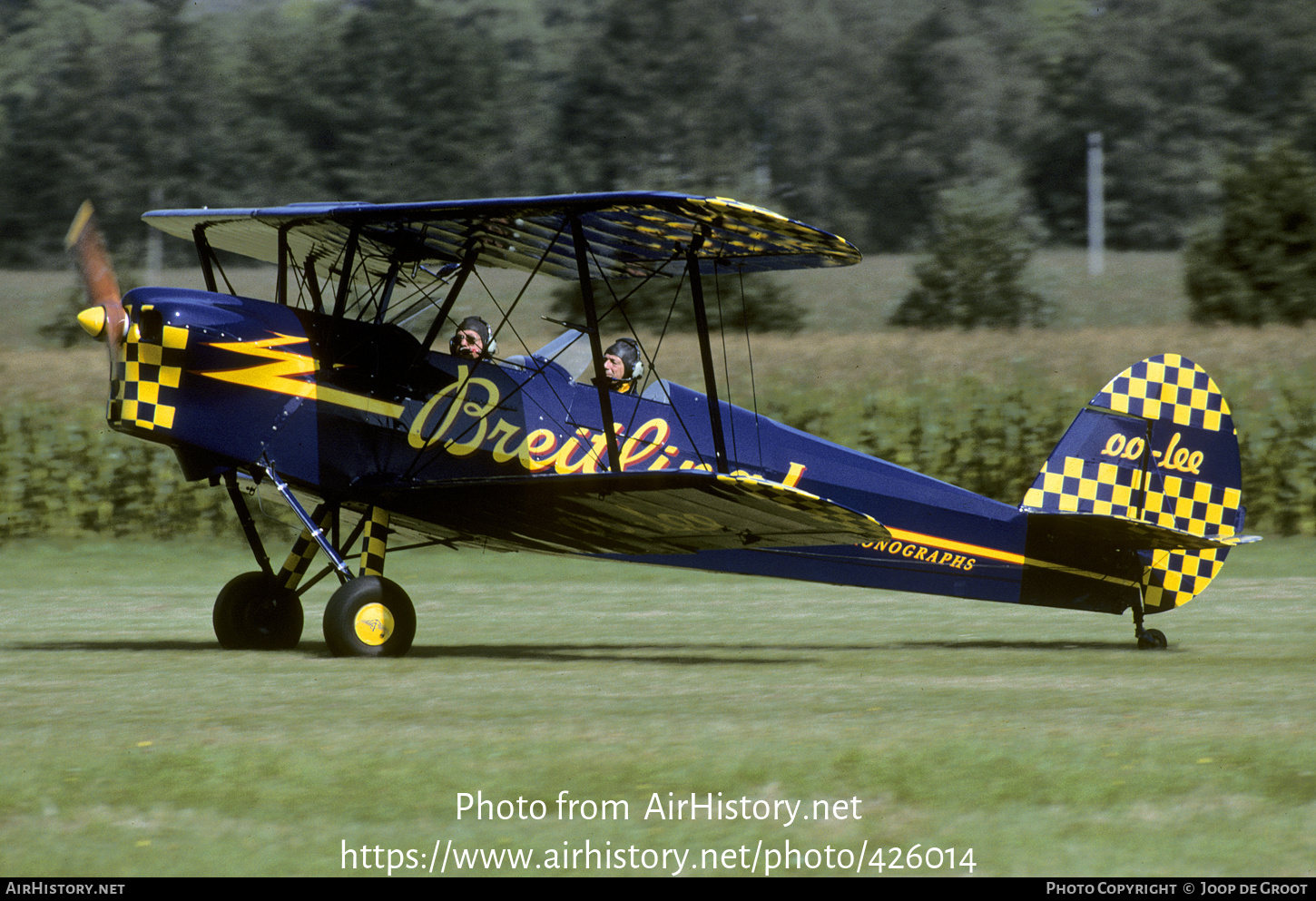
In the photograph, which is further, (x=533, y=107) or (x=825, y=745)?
(x=533, y=107)

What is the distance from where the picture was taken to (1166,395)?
1091 cm

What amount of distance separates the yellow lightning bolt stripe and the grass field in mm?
1578

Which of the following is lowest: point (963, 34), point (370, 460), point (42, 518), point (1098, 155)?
point (42, 518)

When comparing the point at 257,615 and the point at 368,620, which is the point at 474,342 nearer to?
the point at 368,620

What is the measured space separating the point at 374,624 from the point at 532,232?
9.04 feet

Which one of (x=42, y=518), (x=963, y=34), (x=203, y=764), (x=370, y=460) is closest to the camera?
(x=203, y=764)

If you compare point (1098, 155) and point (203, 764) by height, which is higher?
point (1098, 155)

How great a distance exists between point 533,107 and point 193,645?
7402cm

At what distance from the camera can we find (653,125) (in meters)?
77.6

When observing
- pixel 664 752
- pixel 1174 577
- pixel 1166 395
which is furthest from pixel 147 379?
pixel 1174 577

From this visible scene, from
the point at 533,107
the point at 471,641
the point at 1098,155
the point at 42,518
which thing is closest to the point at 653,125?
the point at 533,107

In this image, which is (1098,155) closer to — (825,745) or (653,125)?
(653,125)

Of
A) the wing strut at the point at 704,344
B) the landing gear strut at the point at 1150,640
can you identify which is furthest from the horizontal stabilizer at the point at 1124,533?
the wing strut at the point at 704,344
